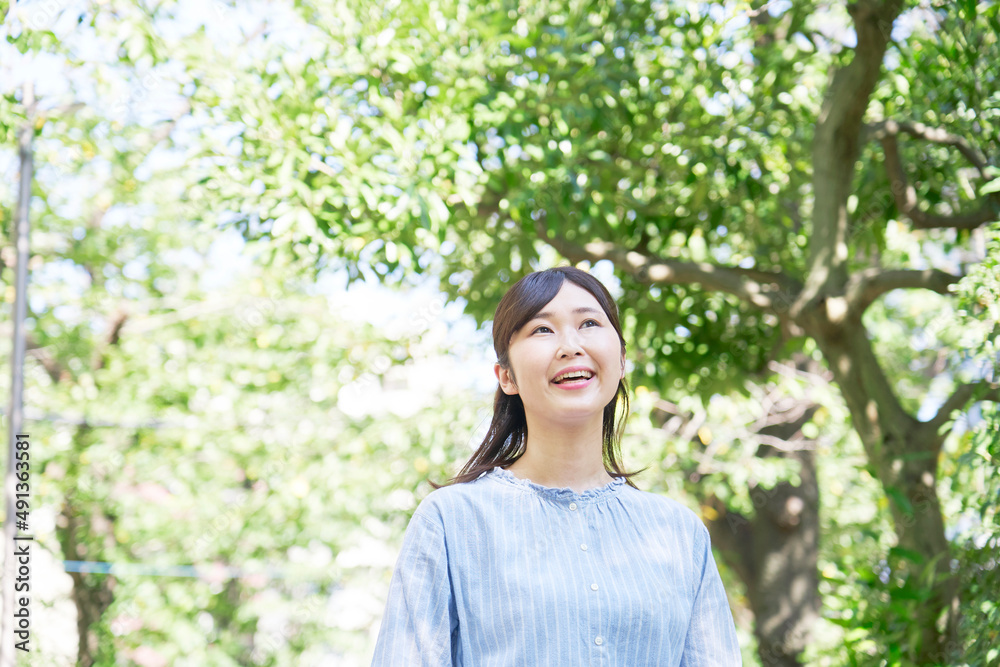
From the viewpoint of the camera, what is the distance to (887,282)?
301 cm

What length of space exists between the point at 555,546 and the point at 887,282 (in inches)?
88.4

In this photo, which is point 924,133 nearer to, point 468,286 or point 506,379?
A: point 468,286

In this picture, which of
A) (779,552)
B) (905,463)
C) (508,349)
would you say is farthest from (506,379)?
(779,552)

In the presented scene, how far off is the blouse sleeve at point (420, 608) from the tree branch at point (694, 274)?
2279 mm

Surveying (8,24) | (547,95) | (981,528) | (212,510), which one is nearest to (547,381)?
(981,528)

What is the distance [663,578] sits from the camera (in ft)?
3.95

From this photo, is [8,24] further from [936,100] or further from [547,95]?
[936,100]

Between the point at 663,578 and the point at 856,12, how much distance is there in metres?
2.38

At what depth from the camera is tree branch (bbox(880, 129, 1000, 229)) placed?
3117 mm

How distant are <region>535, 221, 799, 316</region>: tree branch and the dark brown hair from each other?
1978 millimetres

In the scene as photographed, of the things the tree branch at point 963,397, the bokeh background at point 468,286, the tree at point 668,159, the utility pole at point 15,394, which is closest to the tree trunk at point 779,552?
the bokeh background at point 468,286

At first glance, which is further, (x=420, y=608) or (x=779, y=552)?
(x=779, y=552)

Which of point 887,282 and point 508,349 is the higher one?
point 887,282

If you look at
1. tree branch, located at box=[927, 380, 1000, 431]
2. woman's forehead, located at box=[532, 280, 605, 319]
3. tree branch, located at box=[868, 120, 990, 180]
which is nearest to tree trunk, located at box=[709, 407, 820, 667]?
tree branch, located at box=[927, 380, 1000, 431]
